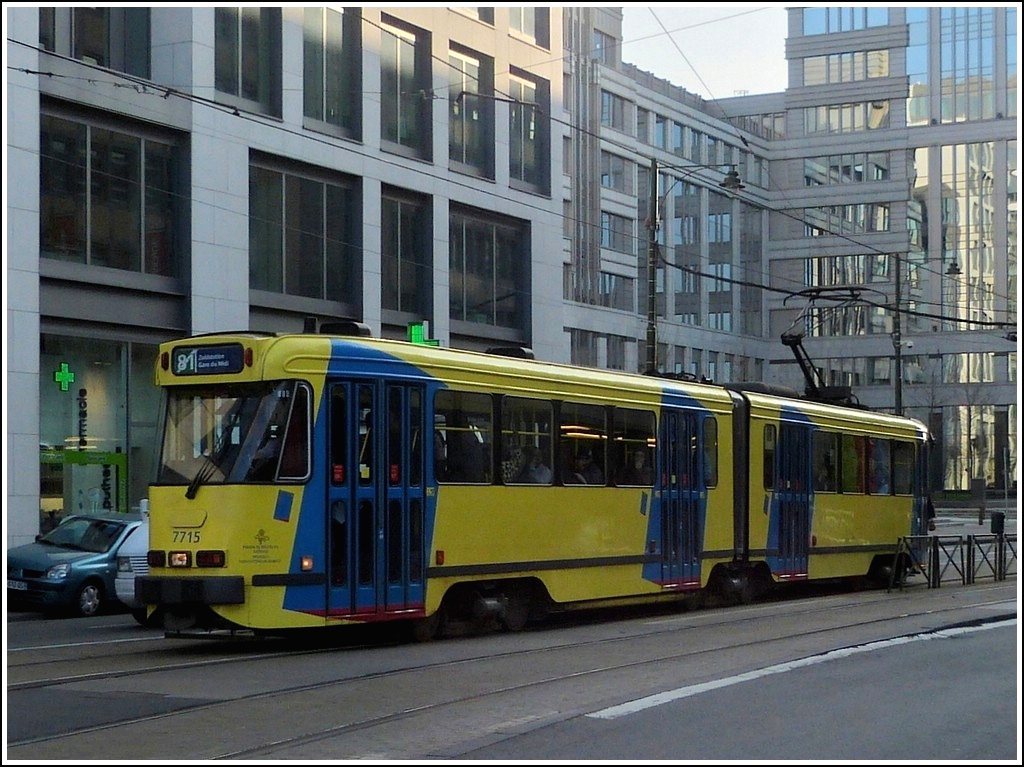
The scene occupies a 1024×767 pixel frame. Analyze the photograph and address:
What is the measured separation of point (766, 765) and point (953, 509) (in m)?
67.2

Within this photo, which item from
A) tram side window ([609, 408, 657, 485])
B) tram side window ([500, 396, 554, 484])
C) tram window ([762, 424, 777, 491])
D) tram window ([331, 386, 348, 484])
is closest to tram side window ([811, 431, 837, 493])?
tram window ([762, 424, 777, 491])

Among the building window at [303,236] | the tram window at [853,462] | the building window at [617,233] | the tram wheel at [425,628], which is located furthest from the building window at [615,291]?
the tram wheel at [425,628]

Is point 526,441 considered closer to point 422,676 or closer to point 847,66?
point 422,676

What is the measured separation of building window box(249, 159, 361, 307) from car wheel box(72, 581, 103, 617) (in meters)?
10.6

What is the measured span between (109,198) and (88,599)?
Answer: 9.24m

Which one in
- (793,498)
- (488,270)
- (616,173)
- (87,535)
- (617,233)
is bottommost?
(87,535)

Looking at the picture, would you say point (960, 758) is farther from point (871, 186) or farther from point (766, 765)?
point (871, 186)

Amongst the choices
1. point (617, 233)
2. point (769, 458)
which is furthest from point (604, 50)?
point (769, 458)

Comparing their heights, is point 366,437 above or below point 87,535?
above

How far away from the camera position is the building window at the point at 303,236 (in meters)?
31.2

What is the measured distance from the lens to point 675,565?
65.7ft

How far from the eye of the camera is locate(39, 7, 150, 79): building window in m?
26.6

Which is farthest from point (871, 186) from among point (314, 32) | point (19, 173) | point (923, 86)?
point (19, 173)

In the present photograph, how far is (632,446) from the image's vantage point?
1909cm
